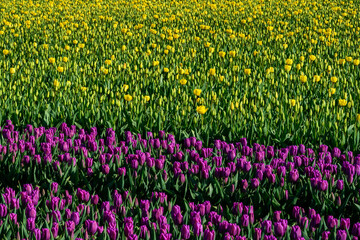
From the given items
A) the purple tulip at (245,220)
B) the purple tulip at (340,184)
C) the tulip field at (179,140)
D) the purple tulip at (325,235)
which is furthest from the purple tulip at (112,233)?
the purple tulip at (340,184)

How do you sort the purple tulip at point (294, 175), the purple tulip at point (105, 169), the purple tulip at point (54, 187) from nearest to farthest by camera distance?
1. the purple tulip at point (54, 187)
2. the purple tulip at point (294, 175)
3. the purple tulip at point (105, 169)

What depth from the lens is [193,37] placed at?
867cm

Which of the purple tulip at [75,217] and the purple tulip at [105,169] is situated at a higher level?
the purple tulip at [75,217]

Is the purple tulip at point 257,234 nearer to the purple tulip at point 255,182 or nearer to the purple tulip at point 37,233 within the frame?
the purple tulip at point 255,182

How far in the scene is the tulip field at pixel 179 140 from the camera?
8.63ft

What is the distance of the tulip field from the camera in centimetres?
263

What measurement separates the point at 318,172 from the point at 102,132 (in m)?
1.74

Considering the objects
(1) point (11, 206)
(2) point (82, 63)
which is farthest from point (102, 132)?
(2) point (82, 63)

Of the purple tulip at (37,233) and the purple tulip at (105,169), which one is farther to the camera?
the purple tulip at (105,169)

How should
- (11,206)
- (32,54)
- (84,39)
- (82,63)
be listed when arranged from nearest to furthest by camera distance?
(11,206), (82,63), (32,54), (84,39)

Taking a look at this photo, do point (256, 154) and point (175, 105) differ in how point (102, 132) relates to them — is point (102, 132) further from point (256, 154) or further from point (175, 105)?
point (256, 154)

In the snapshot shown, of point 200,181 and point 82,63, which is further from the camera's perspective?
point 82,63

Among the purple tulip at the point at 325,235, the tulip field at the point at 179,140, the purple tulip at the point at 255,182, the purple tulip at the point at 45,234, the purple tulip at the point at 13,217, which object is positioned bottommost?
the tulip field at the point at 179,140

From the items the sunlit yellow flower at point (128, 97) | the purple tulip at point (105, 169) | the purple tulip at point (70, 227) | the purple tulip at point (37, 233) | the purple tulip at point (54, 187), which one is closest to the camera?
the purple tulip at point (37, 233)
